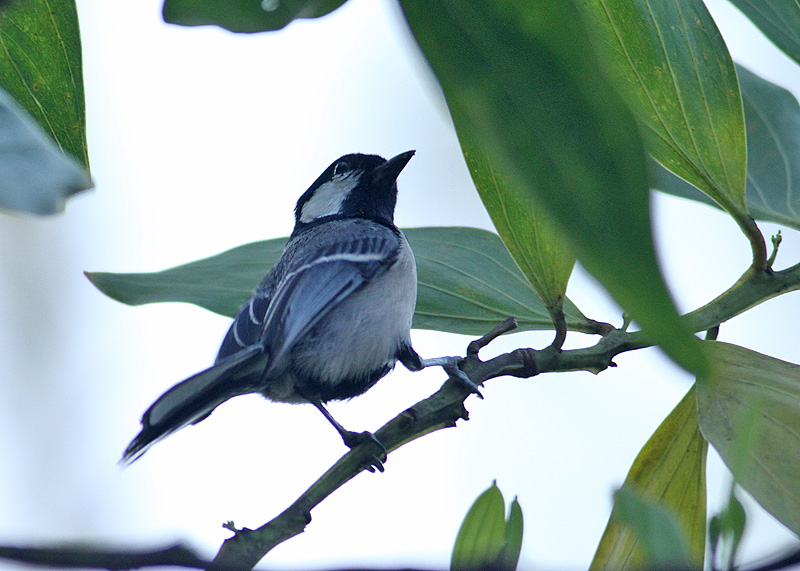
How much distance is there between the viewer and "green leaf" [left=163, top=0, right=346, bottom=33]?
0.47 meters

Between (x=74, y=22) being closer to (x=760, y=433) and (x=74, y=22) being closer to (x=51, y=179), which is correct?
(x=51, y=179)

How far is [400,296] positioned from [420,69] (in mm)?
1097

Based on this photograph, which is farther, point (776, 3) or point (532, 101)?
point (776, 3)

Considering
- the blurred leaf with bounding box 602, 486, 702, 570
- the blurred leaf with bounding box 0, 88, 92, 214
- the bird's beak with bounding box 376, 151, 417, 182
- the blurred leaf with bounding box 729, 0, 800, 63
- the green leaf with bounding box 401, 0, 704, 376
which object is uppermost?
the blurred leaf with bounding box 729, 0, 800, 63

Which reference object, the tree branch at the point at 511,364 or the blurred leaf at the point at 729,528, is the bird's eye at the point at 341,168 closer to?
the tree branch at the point at 511,364

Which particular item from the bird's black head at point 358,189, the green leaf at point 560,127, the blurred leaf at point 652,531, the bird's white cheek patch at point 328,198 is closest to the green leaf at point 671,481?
the blurred leaf at point 652,531

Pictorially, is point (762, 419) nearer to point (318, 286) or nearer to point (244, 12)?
point (244, 12)

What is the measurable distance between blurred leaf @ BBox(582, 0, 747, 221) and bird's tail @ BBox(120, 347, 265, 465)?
0.56 m

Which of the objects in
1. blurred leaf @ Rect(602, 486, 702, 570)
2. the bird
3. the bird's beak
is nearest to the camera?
blurred leaf @ Rect(602, 486, 702, 570)

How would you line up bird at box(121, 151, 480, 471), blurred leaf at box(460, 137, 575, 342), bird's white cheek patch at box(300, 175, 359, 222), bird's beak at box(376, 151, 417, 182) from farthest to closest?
1. bird's white cheek patch at box(300, 175, 359, 222)
2. bird's beak at box(376, 151, 417, 182)
3. bird at box(121, 151, 480, 471)
4. blurred leaf at box(460, 137, 575, 342)

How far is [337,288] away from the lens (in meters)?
1.37

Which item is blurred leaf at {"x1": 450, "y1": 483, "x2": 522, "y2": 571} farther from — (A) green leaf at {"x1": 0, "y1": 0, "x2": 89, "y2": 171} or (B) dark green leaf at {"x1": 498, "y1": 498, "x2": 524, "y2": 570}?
(A) green leaf at {"x1": 0, "y1": 0, "x2": 89, "y2": 171}

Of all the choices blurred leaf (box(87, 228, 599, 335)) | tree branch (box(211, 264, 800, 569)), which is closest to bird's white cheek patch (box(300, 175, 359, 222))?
blurred leaf (box(87, 228, 599, 335))

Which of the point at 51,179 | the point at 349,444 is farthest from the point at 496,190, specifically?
the point at 349,444
